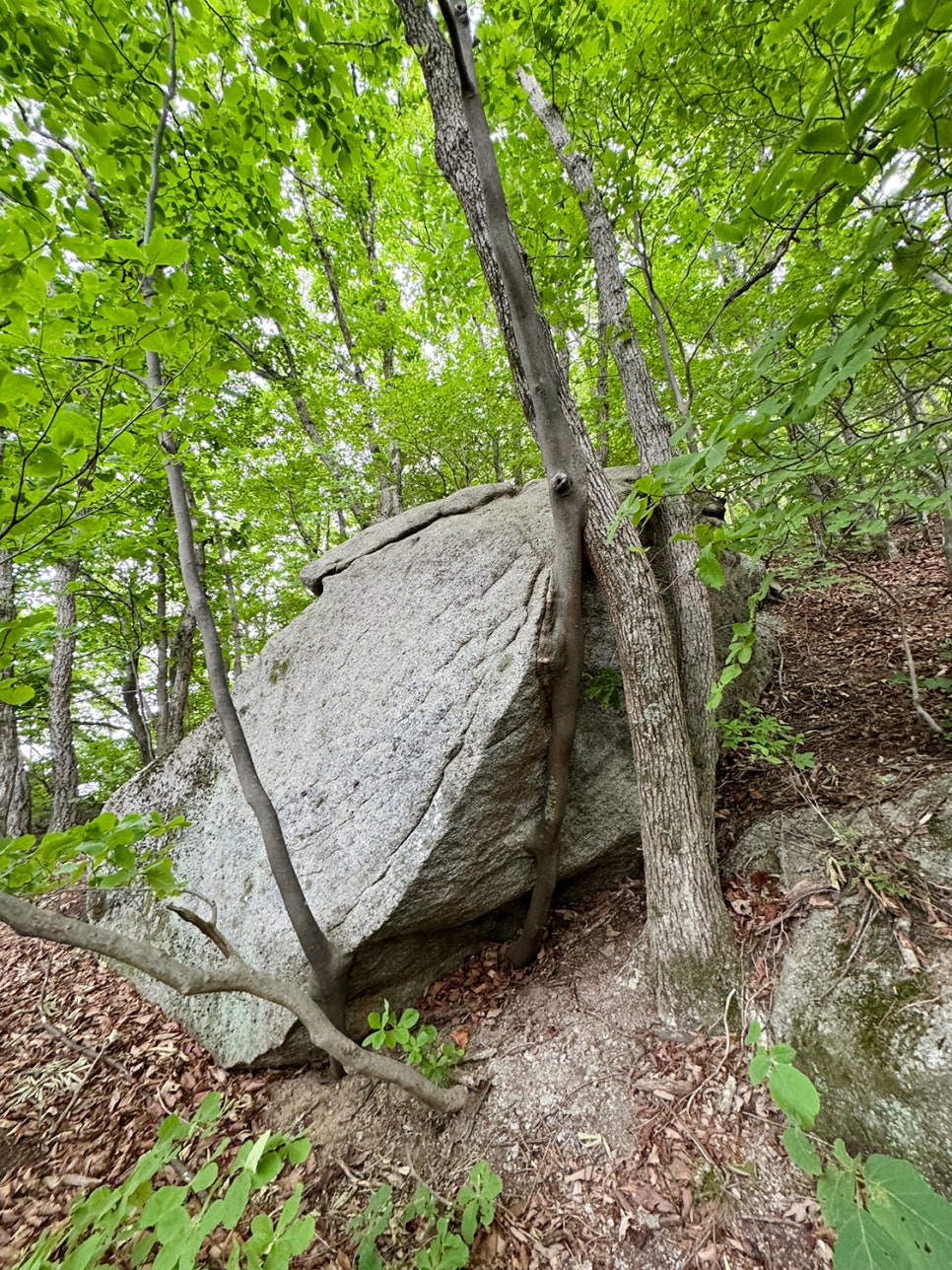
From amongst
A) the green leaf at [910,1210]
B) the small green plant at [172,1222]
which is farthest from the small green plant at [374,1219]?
the green leaf at [910,1210]

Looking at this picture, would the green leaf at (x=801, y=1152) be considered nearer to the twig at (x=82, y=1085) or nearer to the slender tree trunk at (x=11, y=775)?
the twig at (x=82, y=1085)

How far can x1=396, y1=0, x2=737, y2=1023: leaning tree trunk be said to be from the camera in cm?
255

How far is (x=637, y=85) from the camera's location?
2785mm

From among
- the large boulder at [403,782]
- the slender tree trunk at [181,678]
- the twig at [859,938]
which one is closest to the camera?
the twig at [859,938]

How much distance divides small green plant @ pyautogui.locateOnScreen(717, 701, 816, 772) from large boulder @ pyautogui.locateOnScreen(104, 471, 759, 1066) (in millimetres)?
741

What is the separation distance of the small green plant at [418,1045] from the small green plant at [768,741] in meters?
2.57

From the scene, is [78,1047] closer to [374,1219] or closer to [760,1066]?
[374,1219]

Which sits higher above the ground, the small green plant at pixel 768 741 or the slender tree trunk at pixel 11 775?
the slender tree trunk at pixel 11 775

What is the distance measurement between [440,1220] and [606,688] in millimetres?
2739

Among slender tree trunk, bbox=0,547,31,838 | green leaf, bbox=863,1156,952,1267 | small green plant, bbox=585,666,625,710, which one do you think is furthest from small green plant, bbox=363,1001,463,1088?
slender tree trunk, bbox=0,547,31,838

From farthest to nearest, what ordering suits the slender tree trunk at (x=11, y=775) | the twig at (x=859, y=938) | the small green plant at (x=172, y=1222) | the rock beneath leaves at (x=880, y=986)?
1. the slender tree trunk at (x=11, y=775)
2. the twig at (x=859, y=938)
3. the rock beneath leaves at (x=880, y=986)
4. the small green plant at (x=172, y=1222)

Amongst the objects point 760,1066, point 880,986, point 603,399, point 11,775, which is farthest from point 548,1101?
point 11,775

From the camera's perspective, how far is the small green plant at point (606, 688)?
130 inches

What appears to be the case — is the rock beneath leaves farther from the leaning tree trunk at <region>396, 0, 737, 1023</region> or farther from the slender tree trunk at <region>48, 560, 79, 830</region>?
the slender tree trunk at <region>48, 560, 79, 830</region>
